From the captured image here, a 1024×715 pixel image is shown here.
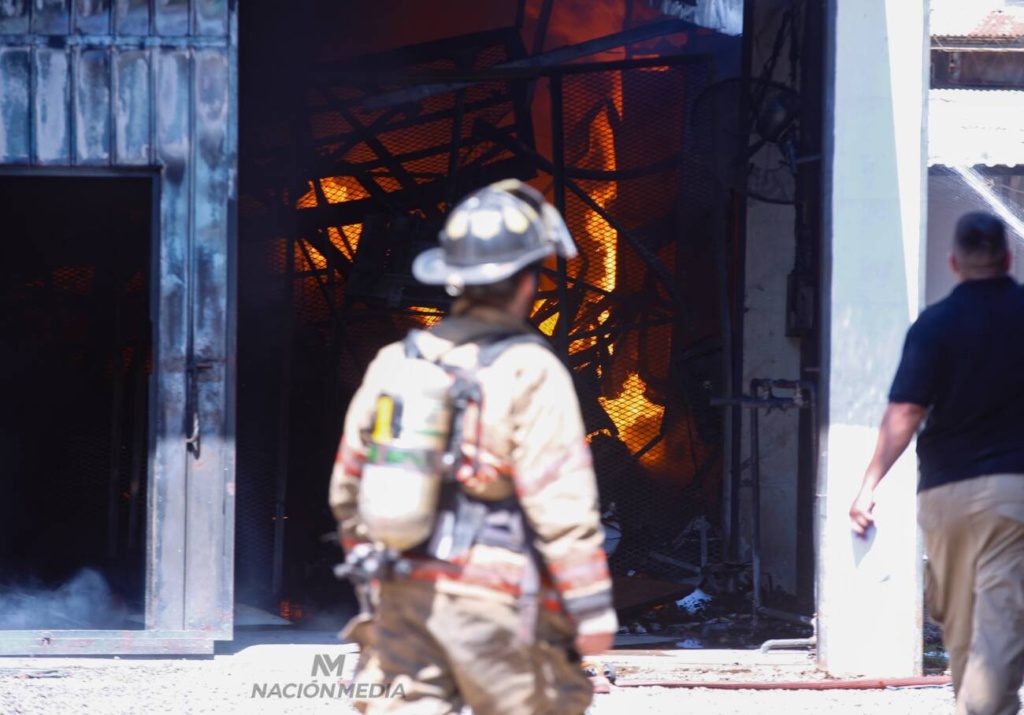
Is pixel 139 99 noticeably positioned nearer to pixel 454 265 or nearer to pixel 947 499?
pixel 454 265

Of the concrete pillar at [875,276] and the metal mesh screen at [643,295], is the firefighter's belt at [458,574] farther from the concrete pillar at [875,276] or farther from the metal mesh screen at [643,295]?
the metal mesh screen at [643,295]

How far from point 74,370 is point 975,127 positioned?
653 centimetres

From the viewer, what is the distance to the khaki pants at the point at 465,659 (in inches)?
129

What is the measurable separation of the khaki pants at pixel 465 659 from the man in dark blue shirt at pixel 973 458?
1.60m

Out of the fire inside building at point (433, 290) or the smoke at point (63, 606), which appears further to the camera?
the fire inside building at point (433, 290)

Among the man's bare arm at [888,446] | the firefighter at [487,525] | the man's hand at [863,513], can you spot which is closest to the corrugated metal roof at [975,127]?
the man's bare arm at [888,446]

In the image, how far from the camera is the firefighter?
10.6 ft

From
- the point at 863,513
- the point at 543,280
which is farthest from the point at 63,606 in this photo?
the point at 863,513

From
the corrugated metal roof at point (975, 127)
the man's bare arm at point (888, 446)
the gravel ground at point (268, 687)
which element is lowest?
the gravel ground at point (268, 687)

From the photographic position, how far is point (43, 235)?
981 cm

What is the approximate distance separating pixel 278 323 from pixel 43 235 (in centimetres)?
183

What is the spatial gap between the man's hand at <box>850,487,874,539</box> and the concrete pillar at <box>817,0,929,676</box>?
2.00m

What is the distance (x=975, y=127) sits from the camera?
26.5 ft

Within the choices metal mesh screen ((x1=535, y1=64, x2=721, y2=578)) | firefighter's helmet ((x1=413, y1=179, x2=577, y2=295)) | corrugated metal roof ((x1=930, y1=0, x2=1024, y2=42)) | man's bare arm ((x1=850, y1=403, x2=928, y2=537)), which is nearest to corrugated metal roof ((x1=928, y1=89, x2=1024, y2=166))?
corrugated metal roof ((x1=930, y1=0, x2=1024, y2=42))
